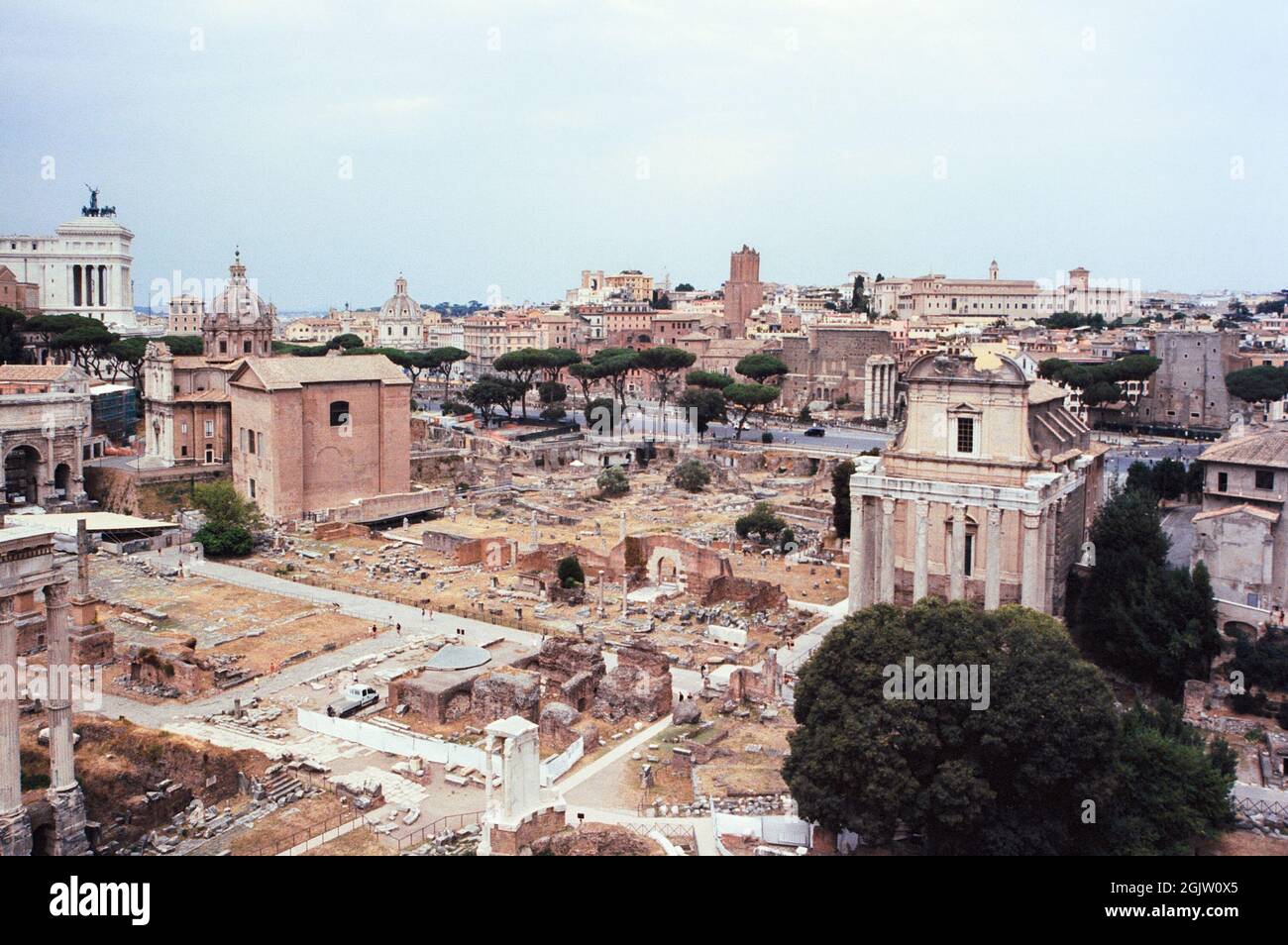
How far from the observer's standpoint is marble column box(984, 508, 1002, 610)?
25078 millimetres

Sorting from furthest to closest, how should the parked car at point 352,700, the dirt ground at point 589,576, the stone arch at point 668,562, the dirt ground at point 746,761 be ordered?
the stone arch at point 668,562 < the dirt ground at point 589,576 < the parked car at point 352,700 < the dirt ground at point 746,761

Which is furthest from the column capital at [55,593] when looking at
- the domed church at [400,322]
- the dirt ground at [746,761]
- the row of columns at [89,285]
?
the domed church at [400,322]

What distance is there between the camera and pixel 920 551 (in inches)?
1032

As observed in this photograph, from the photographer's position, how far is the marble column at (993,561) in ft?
82.3

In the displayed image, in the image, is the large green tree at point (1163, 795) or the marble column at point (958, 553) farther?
the marble column at point (958, 553)

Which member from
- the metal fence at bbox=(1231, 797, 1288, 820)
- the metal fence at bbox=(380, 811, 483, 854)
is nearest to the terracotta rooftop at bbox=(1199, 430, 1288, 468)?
the metal fence at bbox=(1231, 797, 1288, 820)

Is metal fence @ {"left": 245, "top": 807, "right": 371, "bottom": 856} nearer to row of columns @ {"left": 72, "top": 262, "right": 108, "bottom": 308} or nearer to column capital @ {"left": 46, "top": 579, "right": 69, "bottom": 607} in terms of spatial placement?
column capital @ {"left": 46, "top": 579, "right": 69, "bottom": 607}

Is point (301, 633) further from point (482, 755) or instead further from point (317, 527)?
point (317, 527)

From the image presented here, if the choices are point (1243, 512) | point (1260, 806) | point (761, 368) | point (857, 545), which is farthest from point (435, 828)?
point (761, 368)

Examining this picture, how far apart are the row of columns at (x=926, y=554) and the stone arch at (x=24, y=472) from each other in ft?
123

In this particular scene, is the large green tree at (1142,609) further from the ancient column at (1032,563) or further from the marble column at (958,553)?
the marble column at (958,553)

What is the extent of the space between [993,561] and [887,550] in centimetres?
260
